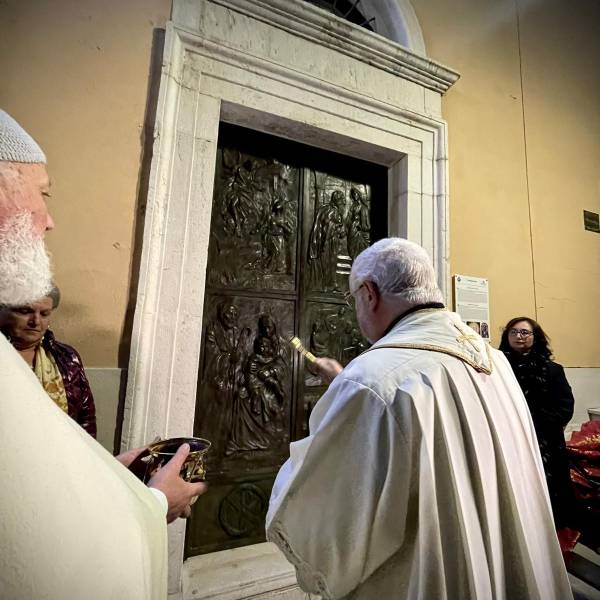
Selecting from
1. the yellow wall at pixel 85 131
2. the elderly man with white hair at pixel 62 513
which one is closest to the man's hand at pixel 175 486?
the elderly man with white hair at pixel 62 513

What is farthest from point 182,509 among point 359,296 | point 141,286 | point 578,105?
point 578,105

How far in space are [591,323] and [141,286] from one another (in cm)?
470

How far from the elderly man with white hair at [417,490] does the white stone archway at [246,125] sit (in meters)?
1.11

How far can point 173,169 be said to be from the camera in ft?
7.01

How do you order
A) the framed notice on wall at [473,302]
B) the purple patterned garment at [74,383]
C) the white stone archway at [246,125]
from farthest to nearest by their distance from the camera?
the framed notice on wall at [473,302] < the white stone archway at [246,125] < the purple patterned garment at [74,383]

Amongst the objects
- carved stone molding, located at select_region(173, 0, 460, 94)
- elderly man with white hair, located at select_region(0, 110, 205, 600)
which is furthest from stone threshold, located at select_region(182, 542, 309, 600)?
carved stone molding, located at select_region(173, 0, 460, 94)

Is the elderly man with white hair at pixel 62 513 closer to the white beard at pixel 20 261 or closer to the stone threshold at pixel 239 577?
the white beard at pixel 20 261

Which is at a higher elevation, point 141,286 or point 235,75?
point 235,75

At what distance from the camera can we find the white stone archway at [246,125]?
197 cm

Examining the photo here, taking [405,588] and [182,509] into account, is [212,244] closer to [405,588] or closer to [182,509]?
[182,509]

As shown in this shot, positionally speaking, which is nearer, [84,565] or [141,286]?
[84,565]

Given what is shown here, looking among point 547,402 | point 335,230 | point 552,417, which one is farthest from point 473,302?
point 335,230

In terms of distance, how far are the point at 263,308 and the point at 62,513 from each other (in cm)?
221

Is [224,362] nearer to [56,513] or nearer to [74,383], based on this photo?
[74,383]
